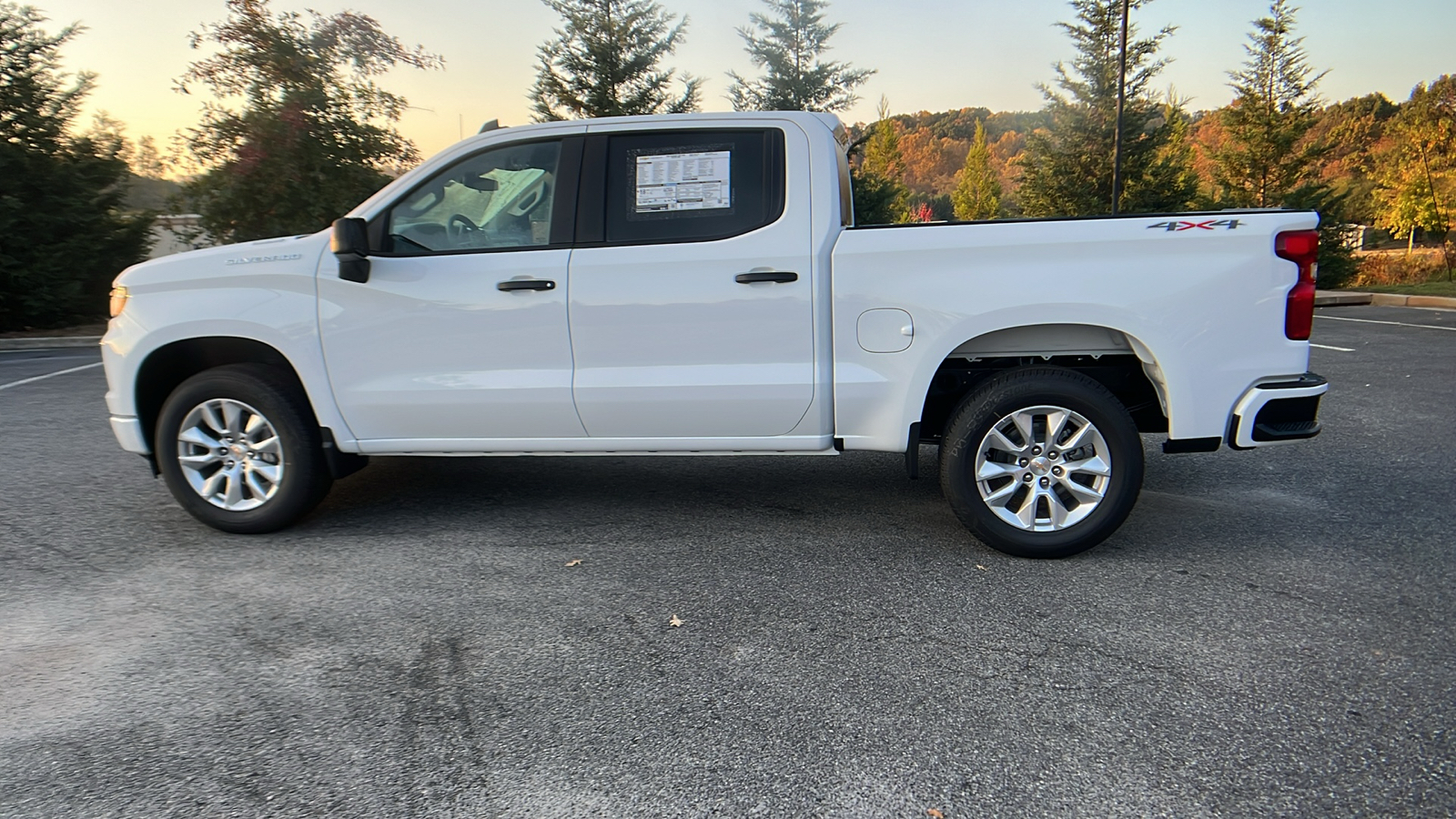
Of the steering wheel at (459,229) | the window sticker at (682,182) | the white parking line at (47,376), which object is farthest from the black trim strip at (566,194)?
the white parking line at (47,376)

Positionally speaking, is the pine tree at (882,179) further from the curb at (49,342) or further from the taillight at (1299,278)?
the taillight at (1299,278)

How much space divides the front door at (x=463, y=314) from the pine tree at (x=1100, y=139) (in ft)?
87.8

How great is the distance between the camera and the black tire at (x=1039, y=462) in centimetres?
406

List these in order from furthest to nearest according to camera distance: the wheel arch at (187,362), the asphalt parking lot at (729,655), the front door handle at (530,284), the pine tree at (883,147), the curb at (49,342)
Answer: the pine tree at (883,147)
the curb at (49,342)
the wheel arch at (187,362)
the front door handle at (530,284)
the asphalt parking lot at (729,655)

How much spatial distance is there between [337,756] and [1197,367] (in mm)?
3582

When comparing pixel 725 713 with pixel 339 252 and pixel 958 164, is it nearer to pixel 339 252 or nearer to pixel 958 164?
pixel 339 252

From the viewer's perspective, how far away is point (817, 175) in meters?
4.35

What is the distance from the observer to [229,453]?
15.4 ft

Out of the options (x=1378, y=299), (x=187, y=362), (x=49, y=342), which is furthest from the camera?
(x=1378, y=299)

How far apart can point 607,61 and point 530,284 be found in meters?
29.3

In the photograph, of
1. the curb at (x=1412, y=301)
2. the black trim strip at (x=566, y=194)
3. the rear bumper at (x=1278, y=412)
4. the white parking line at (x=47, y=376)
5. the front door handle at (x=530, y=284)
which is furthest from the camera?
the curb at (x=1412, y=301)

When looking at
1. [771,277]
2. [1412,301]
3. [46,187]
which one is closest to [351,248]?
[771,277]

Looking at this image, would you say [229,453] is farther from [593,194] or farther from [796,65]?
[796,65]

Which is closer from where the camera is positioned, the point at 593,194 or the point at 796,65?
the point at 593,194
